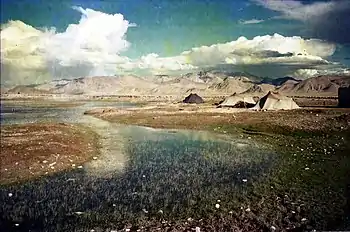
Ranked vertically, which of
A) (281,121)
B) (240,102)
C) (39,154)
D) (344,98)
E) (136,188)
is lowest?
(136,188)

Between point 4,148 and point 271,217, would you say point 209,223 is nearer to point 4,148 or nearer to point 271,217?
point 271,217

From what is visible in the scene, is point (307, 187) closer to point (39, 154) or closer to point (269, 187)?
point (269, 187)

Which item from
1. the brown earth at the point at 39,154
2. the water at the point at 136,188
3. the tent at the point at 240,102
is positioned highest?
the tent at the point at 240,102

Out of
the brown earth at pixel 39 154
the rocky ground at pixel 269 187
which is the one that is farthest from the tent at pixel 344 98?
the brown earth at pixel 39 154

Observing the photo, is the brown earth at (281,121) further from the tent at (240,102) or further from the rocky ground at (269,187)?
the tent at (240,102)

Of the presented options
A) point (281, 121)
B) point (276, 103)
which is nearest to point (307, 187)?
point (281, 121)

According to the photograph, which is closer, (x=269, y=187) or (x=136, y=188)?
(x=269, y=187)
